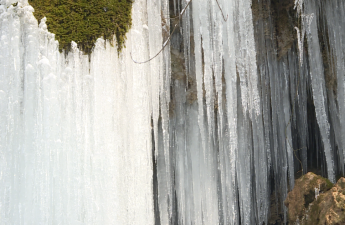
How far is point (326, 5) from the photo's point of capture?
15.7ft

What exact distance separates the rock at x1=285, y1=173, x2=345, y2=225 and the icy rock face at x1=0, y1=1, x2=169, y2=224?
1580mm

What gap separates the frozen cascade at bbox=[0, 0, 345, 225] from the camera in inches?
147

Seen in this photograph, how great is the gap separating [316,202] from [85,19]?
3.06 meters

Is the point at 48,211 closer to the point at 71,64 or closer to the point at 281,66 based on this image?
the point at 71,64

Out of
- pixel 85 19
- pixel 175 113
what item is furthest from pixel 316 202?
pixel 85 19

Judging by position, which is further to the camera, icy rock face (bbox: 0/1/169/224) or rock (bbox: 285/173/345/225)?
icy rock face (bbox: 0/1/169/224)

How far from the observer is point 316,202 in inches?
153

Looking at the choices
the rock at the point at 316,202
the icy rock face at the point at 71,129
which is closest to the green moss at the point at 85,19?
the icy rock face at the point at 71,129

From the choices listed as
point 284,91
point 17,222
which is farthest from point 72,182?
point 284,91

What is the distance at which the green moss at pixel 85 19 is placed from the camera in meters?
3.94

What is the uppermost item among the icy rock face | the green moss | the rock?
the green moss

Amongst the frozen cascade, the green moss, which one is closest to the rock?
the frozen cascade

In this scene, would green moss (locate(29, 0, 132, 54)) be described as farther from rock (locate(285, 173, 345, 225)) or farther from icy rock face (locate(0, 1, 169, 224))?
rock (locate(285, 173, 345, 225))

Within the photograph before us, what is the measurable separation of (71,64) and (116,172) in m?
1.22
